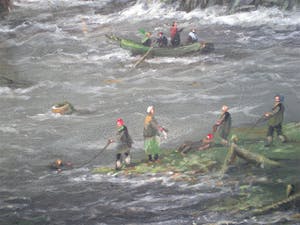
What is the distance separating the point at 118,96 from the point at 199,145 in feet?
17.2

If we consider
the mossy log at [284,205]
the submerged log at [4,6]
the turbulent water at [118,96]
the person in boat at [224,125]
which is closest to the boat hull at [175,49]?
the turbulent water at [118,96]

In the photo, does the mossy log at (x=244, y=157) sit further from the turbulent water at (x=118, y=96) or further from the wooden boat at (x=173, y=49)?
the wooden boat at (x=173, y=49)

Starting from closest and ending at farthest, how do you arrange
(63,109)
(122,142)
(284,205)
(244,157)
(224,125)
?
(284,205) → (244,157) → (122,142) → (224,125) → (63,109)

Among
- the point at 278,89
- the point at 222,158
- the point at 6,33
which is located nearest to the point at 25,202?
the point at 222,158

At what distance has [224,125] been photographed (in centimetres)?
1416

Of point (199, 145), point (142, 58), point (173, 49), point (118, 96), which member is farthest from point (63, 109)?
point (173, 49)

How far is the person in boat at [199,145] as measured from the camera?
14.4 m

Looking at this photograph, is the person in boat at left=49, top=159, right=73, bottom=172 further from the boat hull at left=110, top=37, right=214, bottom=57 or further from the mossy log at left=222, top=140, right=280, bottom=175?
the boat hull at left=110, top=37, right=214, bottom=57

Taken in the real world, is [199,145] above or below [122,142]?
below

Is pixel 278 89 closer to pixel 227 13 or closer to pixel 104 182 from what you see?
pixel 104 182

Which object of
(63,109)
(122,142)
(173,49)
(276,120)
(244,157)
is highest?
(276,120)

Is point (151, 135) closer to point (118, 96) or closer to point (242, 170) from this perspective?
point (242, 170)

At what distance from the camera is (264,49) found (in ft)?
73.5

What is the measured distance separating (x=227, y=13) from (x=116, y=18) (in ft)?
18.0
